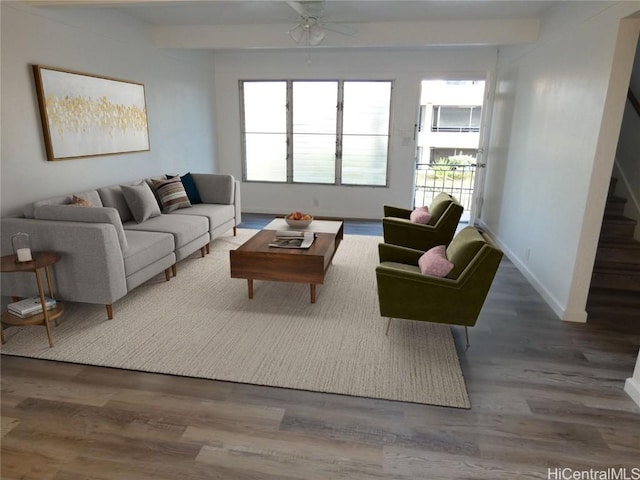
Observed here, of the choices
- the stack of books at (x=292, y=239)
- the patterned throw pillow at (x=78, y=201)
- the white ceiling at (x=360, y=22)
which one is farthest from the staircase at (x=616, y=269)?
the patterned throw pillow at (x=78, y=201)

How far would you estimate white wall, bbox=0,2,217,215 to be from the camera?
331cm

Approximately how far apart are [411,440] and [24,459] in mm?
1826

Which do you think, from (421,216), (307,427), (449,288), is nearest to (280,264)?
(449,288)

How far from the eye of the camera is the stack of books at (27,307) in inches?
112

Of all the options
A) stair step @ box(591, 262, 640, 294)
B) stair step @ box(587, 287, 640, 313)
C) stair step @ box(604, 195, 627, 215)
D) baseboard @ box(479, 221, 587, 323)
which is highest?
stair step @ box(604, 195, 627, 215)

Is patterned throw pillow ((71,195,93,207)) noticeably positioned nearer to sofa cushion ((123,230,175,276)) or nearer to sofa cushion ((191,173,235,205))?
sofa cushion ((123,230,175,276))

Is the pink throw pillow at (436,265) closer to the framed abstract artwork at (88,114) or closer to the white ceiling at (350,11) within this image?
the white ceiling at (350,11)

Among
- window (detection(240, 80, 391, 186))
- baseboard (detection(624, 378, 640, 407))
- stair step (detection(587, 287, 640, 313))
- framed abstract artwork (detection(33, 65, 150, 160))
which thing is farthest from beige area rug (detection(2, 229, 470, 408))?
window (detection(240, 80, 391, 186))

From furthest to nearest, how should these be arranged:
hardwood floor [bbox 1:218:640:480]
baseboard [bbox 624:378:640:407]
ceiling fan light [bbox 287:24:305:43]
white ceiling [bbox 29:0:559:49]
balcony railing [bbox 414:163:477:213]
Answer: balcony railing [bbox 414:163:477:213] < ceiling fan light [bbox 287:24:305:43] < white ceiling [bbox 29:0:559:49] < baseboard [bbox 624:378:640:407] < hardwood floor [bbox 1:218:640:480]

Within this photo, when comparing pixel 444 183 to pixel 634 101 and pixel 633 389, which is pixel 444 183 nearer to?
pixel 634 101

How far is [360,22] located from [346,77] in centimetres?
170

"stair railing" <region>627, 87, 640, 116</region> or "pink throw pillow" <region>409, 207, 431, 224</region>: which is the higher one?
"stair railing" <region>627, 87, 640, 116</region>

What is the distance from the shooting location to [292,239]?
3.83m

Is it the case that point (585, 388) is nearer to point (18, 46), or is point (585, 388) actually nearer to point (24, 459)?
point (24, 459)
